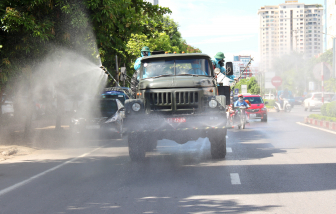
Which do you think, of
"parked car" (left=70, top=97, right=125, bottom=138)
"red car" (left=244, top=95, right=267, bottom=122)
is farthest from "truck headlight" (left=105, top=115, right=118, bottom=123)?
"red car" (left=244, top=95, right=267, bottom=122)

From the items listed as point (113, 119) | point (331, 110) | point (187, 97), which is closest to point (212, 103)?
point (187, 97)

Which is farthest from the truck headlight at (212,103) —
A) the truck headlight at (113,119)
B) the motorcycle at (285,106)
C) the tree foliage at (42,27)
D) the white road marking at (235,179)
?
the motorcycle at (285,106)

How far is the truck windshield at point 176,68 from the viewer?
10.6 m

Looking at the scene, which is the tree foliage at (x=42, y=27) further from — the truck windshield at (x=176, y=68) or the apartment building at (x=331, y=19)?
the apartment building at (x=331, y=19)

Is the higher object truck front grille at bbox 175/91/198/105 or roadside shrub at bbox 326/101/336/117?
truck front grille at bbox 175/91/198/105

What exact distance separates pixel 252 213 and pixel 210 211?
20.6 inches

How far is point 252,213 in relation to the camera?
548 cm

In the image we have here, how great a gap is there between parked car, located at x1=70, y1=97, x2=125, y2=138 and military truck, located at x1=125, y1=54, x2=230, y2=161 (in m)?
6.71

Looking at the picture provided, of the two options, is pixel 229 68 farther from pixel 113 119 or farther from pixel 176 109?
pixel 113 119

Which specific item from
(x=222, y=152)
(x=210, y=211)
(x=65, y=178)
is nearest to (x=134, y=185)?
(x=65, y=178)

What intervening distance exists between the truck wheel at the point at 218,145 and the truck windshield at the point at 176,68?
5.25 feet

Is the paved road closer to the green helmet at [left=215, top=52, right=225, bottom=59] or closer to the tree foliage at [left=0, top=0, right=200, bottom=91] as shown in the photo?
the green helmet at [left=215, top=52, right=225, bottom=59]

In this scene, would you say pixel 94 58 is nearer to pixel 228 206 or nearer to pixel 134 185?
pixel 134 185

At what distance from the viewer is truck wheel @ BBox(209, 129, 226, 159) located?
1010 cm
